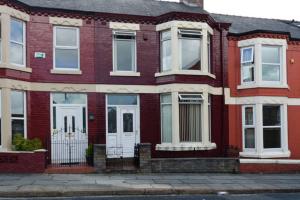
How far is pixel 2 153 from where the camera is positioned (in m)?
14.8

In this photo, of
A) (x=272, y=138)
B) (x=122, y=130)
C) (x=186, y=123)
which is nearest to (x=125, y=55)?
(x=122, y=130)

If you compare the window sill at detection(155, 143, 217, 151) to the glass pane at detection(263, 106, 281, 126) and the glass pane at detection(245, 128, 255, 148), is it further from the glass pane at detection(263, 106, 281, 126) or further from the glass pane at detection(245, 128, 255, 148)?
the glass pane at detection(263, 106, 281, 126)

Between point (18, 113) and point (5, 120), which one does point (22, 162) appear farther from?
point (18, 113)

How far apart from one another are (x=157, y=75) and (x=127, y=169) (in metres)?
5.11

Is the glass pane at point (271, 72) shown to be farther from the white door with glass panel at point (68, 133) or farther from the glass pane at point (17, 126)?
the glass pane at point (17, 126)

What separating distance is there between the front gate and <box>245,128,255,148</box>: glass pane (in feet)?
25.9

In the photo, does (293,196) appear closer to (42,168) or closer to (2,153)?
(42,168)

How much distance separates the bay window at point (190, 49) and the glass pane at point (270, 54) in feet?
11.7

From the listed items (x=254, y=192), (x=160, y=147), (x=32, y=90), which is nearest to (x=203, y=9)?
(x=160, y=147)

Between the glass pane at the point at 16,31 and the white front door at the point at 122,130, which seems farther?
the white front door at the point at 122,130

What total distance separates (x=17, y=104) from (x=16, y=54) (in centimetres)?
200

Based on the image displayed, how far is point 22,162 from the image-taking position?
49.2 feet

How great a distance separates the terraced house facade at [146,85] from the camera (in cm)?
1719

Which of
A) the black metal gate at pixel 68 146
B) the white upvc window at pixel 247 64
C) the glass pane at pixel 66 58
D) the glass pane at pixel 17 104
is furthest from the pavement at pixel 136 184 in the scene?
the white upvc window at pixel 247 64
